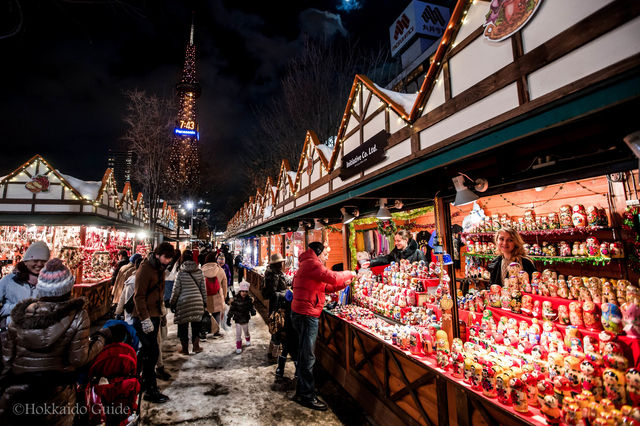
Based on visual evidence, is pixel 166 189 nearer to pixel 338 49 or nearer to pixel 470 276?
pixel 338 49

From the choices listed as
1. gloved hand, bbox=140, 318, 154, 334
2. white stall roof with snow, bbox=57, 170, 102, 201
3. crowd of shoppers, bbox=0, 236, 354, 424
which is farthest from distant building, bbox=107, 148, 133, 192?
gloved hand, bbox=140, 318, 154, 334

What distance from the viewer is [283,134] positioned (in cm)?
1505

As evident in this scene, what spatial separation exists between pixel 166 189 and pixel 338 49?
57.9 feet

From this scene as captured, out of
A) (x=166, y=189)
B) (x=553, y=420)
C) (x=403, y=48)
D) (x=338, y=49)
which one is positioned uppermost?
(x=403, y=48)

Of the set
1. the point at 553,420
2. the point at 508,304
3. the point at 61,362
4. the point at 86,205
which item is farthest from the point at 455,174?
the point at 86,205

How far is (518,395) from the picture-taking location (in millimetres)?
2107

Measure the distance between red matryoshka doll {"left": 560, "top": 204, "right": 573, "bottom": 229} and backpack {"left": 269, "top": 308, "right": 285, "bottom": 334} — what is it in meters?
5.26

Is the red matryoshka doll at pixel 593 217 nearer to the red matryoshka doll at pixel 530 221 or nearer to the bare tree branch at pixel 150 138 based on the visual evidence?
the red matryoshka doll at pixel 530 221

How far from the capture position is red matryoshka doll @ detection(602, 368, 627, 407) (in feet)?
5.99

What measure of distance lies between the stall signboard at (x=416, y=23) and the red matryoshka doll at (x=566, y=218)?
15.0 meters

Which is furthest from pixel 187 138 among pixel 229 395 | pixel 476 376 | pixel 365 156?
pixel 476 376

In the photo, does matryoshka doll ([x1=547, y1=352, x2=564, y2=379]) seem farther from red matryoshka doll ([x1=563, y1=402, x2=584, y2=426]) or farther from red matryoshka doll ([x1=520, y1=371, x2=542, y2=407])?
red matryoshka doll ([x1=563, y1=402, x2=584, y2=426])

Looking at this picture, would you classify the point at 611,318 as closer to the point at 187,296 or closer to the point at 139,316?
the point at 139,316

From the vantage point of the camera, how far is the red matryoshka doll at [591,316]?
238 cm
